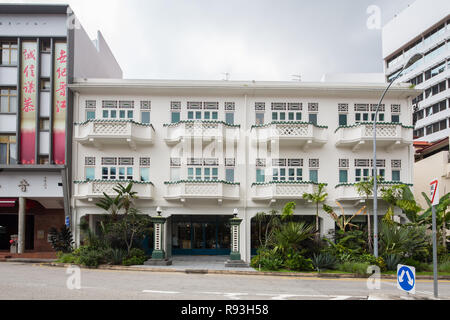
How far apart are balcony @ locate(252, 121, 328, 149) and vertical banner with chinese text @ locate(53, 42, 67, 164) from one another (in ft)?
36.4

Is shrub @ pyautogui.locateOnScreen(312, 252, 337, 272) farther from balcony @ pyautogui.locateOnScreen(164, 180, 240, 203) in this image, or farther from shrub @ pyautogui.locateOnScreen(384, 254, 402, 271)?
balcony @ pyautogui.locateOnScreen(164, 180, 240, 203)

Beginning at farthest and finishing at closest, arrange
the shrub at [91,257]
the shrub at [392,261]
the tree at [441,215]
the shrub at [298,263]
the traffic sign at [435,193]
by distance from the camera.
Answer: the tree at [441,215]
the shrub at [91,257]
the shrub at [392,261]
the shrub at [298,263]
the traffic sign at [435,193]

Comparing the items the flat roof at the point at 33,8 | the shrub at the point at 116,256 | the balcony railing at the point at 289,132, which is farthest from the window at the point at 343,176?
the flat roof at the point at 33,8

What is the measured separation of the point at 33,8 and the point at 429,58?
45419mm

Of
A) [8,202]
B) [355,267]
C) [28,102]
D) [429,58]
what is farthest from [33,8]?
[429,58]

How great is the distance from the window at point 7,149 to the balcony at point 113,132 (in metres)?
4.02

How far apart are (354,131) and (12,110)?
20.0 meters

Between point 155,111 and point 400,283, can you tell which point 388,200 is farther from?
point 155,111

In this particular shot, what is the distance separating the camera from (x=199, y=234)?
23.8 meters

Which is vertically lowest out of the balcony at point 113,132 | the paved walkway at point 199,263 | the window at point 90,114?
the paved walkway at point 199,263

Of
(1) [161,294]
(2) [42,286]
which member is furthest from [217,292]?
(2) [42,286]

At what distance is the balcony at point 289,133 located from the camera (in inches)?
802

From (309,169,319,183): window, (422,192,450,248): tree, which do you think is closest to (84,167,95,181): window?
(309,169,319,183): window

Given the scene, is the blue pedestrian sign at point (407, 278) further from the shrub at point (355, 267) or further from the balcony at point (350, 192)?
the balcony at point (350, 192)
